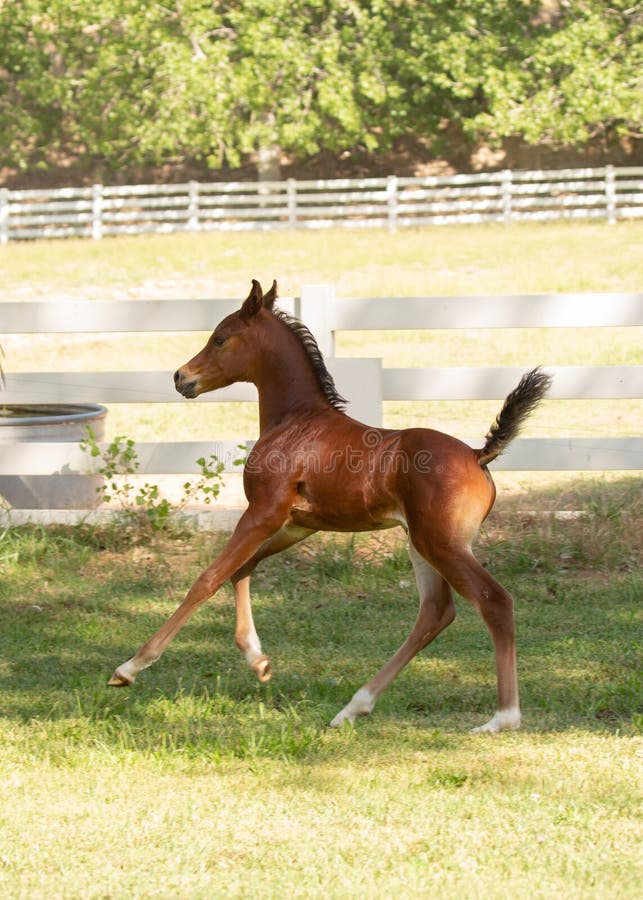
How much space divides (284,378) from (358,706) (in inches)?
54.9

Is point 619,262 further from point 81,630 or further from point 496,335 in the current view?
point 81,630

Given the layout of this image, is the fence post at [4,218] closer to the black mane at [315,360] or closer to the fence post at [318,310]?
the fence post at [318,310]

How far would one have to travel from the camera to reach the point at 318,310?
8148mm

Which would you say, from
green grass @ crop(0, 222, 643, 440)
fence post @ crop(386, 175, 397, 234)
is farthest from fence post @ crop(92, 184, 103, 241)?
fence post @ crop(386, 175, 397, 234)

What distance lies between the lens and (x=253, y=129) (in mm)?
31094

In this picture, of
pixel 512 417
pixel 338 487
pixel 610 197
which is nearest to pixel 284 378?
pixel 338 487

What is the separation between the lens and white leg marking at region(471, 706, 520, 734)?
4.87 metres

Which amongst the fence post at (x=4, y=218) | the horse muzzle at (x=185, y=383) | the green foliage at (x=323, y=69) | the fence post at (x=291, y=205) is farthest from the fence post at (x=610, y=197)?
the horse muzzle at (x=185, y=383)

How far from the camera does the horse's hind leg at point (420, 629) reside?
5043mm

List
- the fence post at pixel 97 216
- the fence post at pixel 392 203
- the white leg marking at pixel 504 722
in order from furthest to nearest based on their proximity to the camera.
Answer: the fence post at pixel 97 216 → the fence post at pixel 392 203 → the white leg marking at pixel 504 722

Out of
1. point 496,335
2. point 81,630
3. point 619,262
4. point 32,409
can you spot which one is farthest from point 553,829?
point 619,262

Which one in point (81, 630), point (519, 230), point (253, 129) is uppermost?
point (253, 129)

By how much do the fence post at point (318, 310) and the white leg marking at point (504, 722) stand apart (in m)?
3.66

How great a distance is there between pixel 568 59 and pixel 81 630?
85.4 ft
